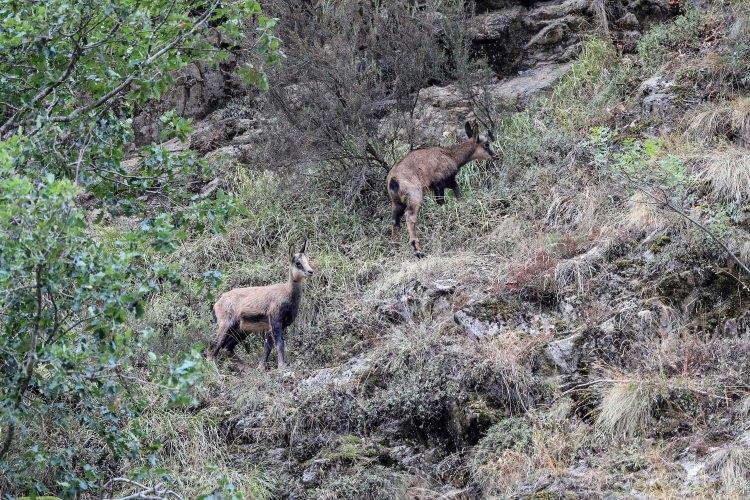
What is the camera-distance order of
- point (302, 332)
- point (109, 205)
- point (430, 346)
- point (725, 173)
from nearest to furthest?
point (109, 205) → point (430, 346) → point (725, 173) → point (302, 332)

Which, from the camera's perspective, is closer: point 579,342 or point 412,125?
point 579,342

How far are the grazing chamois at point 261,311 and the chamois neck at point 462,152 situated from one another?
9.60ft

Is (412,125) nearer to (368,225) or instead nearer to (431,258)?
(368,225)

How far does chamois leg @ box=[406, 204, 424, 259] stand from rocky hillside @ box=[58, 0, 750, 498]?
26 centimetres

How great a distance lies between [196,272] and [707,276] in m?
6.66

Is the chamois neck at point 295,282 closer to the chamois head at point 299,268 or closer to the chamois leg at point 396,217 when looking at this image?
the chamois head at point 299,268

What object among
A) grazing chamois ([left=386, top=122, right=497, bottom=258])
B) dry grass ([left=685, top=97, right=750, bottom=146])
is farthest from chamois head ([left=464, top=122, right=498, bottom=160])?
A: dry grass ([left=685, top=97, right=750, bottom=146])

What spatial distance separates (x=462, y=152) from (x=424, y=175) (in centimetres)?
84

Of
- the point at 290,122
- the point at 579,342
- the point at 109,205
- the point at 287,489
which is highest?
the point at 109,205

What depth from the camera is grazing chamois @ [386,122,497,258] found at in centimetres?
1243

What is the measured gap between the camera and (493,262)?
1101 centimetres

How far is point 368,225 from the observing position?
43.0ft

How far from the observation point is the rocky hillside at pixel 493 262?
26.8ft

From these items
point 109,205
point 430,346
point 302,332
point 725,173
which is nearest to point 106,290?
point 109,205
